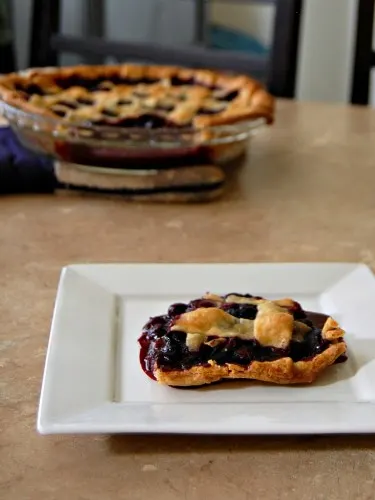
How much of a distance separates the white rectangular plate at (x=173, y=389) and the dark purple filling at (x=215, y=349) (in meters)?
0.02

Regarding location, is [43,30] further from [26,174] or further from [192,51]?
[26,174]

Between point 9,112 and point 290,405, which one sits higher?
point 9,112

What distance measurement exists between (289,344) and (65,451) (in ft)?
0.65

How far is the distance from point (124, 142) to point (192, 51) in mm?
529

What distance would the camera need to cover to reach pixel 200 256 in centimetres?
93

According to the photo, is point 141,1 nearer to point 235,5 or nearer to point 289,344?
point 235,5

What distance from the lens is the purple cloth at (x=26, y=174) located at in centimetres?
108

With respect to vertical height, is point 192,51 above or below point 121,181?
above

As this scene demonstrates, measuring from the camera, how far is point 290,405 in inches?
24.1

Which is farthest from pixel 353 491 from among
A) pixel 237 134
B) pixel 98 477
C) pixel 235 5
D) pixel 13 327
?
pixel 235 5

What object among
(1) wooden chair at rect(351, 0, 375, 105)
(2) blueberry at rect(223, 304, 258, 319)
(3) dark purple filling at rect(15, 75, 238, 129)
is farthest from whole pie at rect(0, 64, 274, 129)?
(2) blueberry at rect(223, 304, 258, 319)

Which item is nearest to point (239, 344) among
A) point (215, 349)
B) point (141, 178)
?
point (215, 349)

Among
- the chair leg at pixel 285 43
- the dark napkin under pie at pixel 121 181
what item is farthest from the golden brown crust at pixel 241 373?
the chair leg at pixel 285 43

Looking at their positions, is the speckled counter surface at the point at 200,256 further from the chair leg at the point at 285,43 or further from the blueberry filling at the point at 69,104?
the blueberry filling at the point at 69,104
